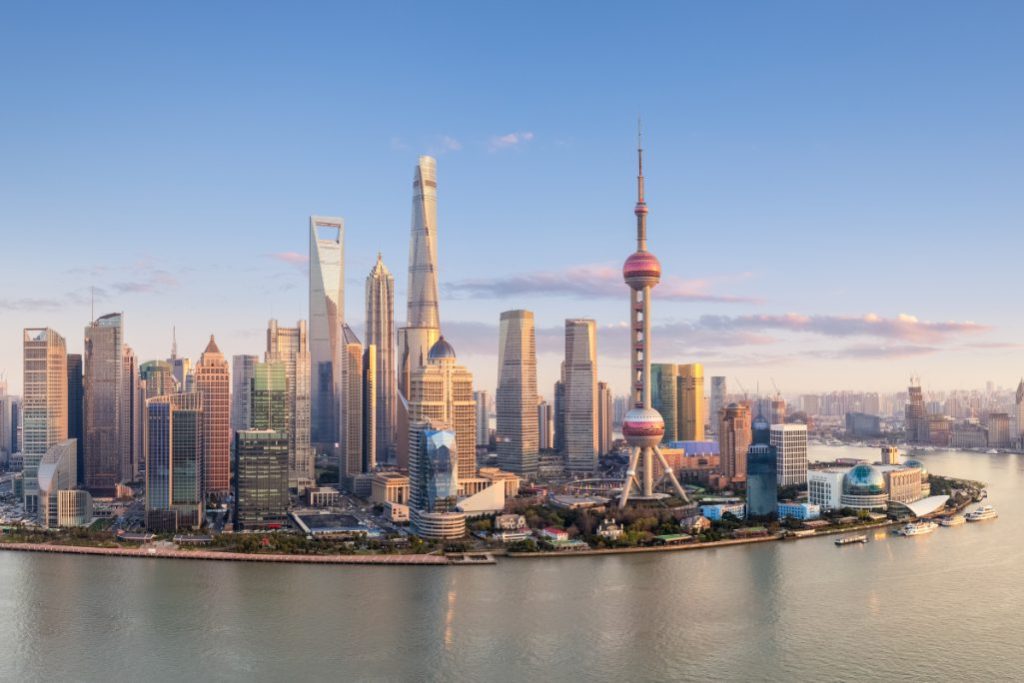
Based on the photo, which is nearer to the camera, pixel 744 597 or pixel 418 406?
pixel 744 597

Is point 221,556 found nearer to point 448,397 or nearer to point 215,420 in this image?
point 448,397

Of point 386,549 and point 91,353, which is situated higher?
point 91,353

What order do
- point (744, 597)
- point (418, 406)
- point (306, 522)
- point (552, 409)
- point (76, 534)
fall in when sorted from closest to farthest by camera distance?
point (744, 597)
point (76, 534)
point (306, 522)
point (418, 406)
point (552, 409)

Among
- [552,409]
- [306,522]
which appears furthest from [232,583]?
[552,409]

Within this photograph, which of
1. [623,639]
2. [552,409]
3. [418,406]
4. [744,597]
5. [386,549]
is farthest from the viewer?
[552,409]

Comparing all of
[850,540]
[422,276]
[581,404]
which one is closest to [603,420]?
[581,404]

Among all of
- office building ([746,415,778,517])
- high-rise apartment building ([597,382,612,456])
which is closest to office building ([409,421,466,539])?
office building ([746,415,778,517])

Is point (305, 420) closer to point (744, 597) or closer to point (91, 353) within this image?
point (91, 353)

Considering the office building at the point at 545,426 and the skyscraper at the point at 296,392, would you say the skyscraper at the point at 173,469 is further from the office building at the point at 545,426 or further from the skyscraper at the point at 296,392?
the office building at the point at 545,426
